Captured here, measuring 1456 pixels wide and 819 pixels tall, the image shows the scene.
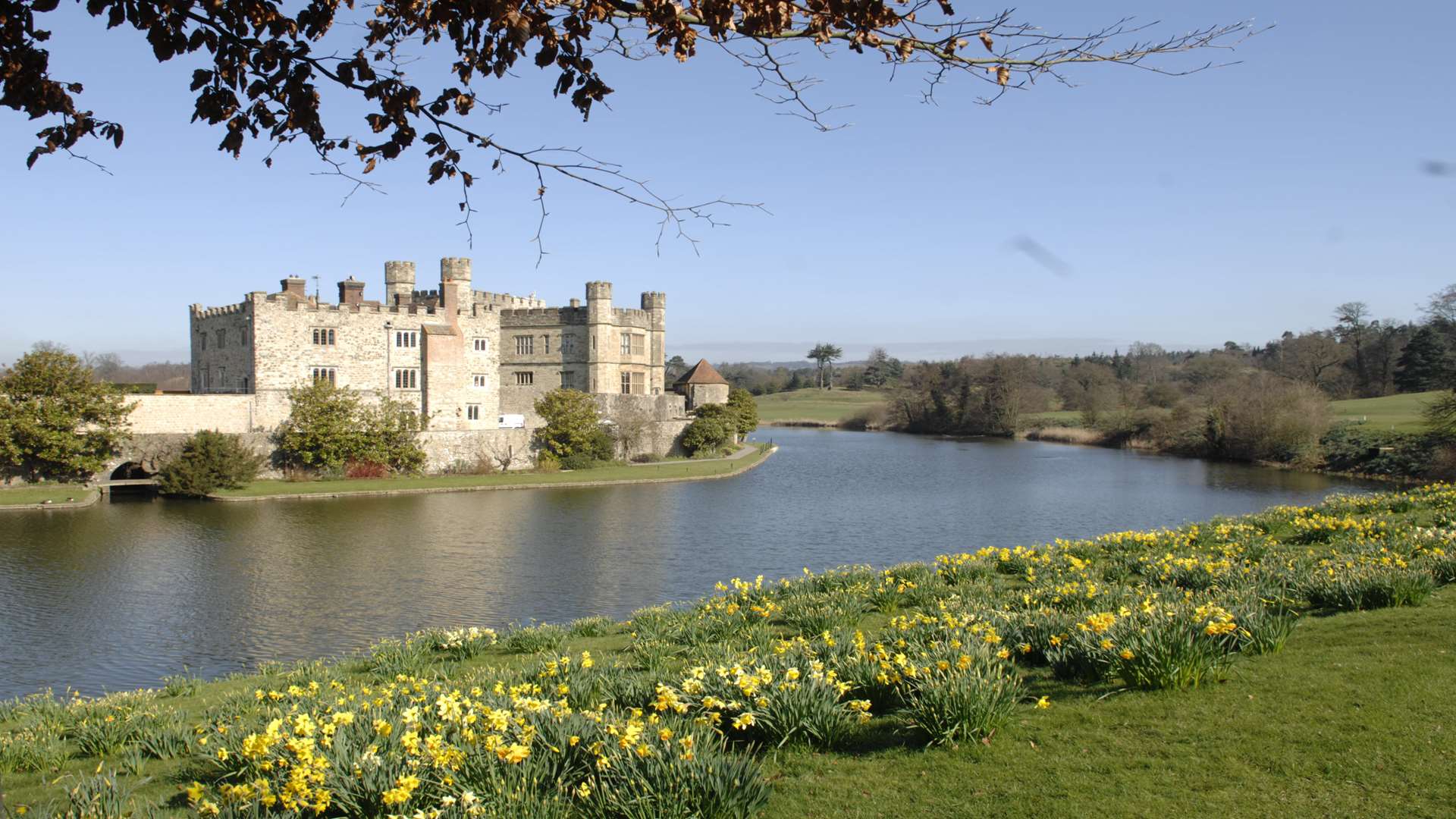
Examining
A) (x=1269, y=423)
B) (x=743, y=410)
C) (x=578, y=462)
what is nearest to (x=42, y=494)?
(x=578, y=462)

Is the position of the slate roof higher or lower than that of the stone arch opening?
higher

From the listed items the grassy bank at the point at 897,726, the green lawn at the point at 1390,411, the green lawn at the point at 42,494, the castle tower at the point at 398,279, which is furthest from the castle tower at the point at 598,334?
the grassy bank at the point at 897,726

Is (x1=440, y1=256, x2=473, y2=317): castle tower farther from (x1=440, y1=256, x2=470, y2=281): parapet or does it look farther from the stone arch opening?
the stone arch opening

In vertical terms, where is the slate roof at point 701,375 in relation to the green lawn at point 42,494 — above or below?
above

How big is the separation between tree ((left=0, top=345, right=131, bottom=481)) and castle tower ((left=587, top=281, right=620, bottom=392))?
2265 centimetres

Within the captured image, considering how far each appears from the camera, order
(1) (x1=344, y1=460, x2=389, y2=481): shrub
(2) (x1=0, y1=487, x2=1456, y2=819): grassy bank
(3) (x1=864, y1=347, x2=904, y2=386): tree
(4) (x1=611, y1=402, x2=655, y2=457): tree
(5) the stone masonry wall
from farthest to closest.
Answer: (3) (x1=864, y1=347, x2=904, y2=386): tree → (4) (x1=611, y1=402, x2=655, y2=457): tree → (5) the stone masonry wall → (1) (x1=344, y1=460, x2=389, y2=481): shrub → (2) (x1=0, y1=487, x2=1456, y2=819): grassy bank

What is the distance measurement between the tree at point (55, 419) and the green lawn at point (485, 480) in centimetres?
486

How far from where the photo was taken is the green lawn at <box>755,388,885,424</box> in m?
110

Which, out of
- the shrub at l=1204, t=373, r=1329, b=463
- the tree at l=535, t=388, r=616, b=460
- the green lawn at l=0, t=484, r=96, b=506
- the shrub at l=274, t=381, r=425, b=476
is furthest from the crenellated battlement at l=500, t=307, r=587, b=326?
the shrub at l=1204, t=373, r=1329, b=463

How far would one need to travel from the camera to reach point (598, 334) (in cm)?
5225

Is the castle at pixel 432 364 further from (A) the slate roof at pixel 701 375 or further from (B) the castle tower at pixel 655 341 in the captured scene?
(A) the slate roof at pixel 701 375

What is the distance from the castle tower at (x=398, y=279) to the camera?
156 feet

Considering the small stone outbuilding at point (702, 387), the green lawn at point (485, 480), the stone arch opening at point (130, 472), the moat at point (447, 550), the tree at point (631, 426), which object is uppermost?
the small stone outbuilding at point (702, 387)

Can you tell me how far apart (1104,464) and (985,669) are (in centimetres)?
5219
